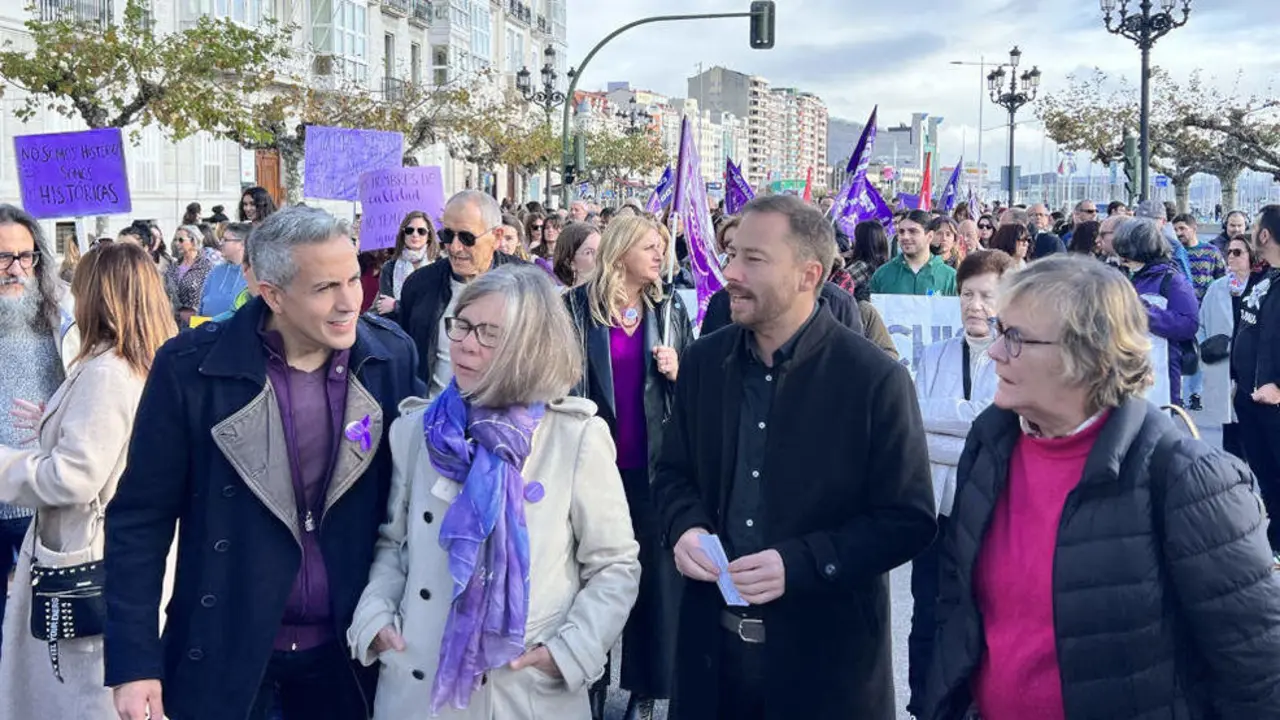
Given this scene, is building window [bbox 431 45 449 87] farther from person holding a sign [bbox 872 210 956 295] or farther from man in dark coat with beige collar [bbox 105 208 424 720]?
man in dark coat with beige collar [bbox 105 208 424 720]

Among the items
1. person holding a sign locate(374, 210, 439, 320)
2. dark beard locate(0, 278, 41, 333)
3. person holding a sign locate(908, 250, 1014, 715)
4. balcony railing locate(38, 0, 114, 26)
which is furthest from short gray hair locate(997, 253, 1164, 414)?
balcony railing locate(38, 0, 114, 26)

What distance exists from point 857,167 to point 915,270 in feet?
10.7

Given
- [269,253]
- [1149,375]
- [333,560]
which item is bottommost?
[333,560]

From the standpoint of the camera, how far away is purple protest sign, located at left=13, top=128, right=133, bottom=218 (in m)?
8.74

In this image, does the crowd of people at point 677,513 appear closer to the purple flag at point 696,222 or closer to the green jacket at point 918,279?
the purple flag at point 696,222

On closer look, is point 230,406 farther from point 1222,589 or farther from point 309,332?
point 1222,589

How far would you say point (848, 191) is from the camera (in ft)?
37.9

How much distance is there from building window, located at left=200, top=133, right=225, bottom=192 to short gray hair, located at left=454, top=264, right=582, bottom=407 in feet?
87.7

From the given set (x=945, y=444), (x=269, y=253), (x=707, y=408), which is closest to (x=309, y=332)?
(x=269, y=253)

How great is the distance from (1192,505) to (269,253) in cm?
225

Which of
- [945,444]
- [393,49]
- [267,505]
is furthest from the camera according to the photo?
[393,49]

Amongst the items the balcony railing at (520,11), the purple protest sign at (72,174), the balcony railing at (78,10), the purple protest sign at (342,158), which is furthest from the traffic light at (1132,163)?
the balcony railing at (520,11)

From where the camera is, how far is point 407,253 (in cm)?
801

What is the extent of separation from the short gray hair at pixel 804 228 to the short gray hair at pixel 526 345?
0.67 m
